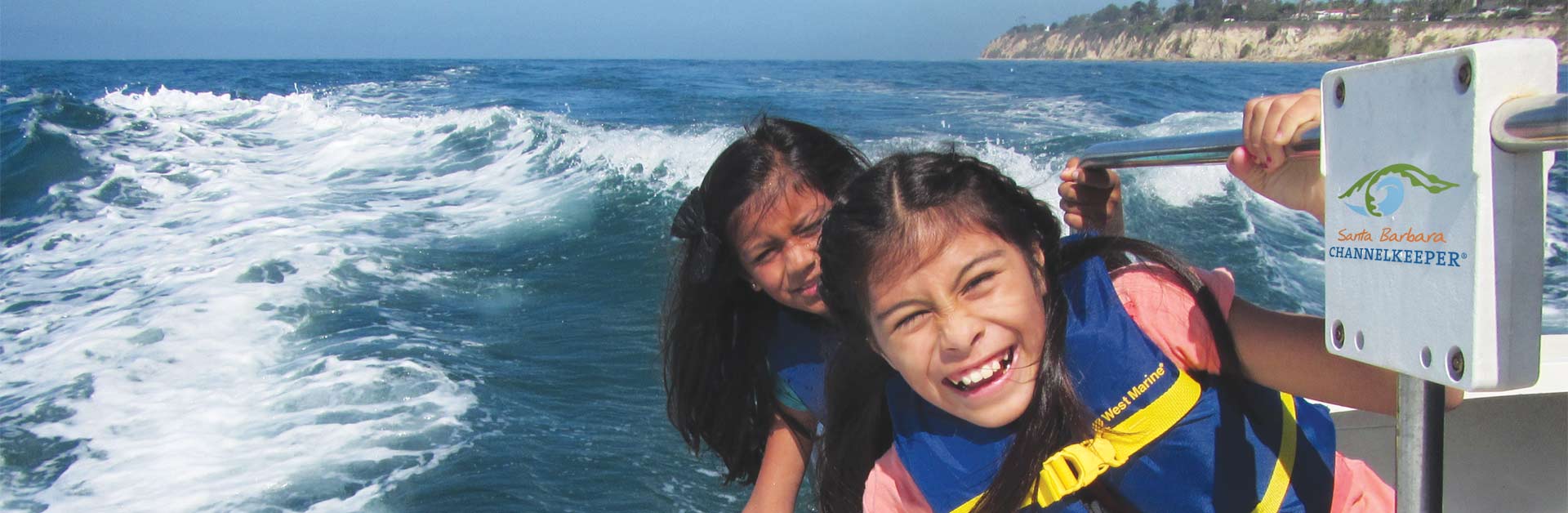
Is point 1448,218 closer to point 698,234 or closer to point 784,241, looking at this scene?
point 784,241

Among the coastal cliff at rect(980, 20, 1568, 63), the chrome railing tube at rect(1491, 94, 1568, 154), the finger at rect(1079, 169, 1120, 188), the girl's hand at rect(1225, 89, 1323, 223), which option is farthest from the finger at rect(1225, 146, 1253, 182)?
the coastal cliff at rect(980, 20, 1568, 63)

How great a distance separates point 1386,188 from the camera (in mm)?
812

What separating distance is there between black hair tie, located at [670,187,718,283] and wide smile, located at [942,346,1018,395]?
81cm

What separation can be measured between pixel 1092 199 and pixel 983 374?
73 centimetres

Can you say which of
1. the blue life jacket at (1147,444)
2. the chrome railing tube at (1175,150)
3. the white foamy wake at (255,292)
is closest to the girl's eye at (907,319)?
the blue life jacket at (1147,444)

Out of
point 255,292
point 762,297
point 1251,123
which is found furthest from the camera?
point 255,292

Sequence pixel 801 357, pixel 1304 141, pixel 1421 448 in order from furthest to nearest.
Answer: pixel 801 357 → pixel 1304 141 → pixel 1421 448

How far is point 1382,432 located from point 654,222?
597cm

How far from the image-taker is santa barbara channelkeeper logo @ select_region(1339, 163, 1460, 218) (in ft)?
2.49

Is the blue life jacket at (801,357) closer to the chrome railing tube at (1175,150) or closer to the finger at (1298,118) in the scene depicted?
the chrome railing tube at (1175,150)

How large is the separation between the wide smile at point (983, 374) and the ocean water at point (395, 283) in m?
0.95

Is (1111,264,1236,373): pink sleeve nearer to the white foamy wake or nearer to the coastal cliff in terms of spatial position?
the white foamy wake

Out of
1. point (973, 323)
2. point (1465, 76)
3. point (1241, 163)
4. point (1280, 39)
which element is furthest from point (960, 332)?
point (1280, 39)

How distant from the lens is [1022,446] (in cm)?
133
